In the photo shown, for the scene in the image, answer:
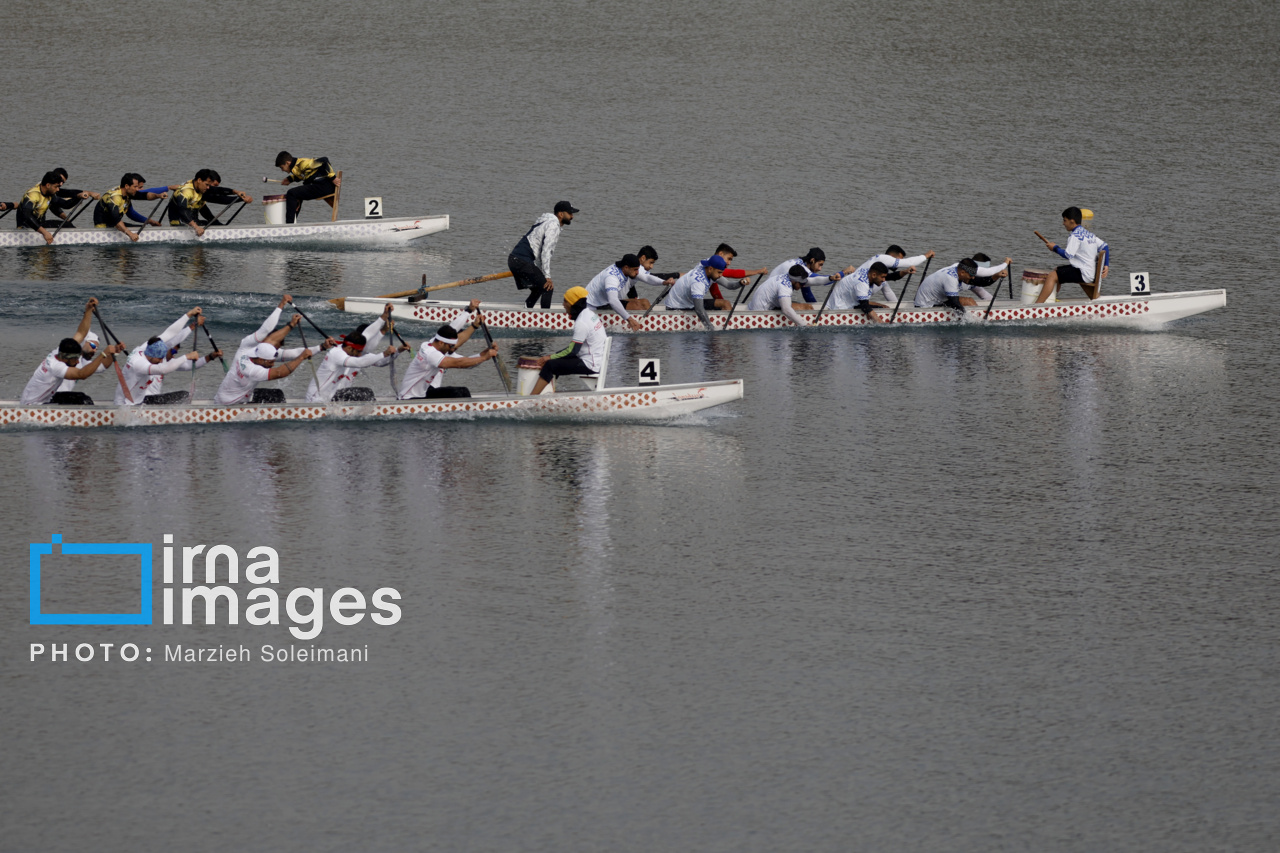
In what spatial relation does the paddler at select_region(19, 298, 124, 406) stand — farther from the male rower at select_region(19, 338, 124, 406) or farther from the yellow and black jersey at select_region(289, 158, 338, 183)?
the yellow and black jersey at select_region(289, 158, 338, 183)

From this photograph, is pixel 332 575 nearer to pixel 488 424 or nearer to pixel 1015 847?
pixel 488 424

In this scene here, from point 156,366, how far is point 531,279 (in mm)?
8283

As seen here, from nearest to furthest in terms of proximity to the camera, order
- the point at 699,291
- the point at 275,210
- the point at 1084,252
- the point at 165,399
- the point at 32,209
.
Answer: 1. the point at 165,399
2. the point at 699,291
3. the point at 1084,252
4. the point at 32,209
5. the point at 275,210

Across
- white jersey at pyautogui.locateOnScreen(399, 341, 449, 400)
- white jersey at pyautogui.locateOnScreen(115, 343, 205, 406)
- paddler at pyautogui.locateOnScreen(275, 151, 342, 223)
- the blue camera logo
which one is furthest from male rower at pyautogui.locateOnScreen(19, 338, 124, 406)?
paddler at pyautogui.locateOnScreen(275, 151, 342, 223)

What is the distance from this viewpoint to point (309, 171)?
36.1 m

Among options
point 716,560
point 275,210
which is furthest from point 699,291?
point 275,210

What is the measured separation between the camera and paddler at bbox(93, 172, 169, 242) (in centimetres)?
3481

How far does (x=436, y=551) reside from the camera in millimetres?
18797

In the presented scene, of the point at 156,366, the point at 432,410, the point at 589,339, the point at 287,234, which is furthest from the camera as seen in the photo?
the point at 287,234

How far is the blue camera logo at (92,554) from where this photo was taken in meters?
17.0

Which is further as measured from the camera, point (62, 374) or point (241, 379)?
point (241, 379)

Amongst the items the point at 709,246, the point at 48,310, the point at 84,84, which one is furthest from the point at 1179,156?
the point at 84,84

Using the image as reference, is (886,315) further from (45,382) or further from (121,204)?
(121,204)

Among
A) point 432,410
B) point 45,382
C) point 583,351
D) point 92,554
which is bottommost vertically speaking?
point 92,554
